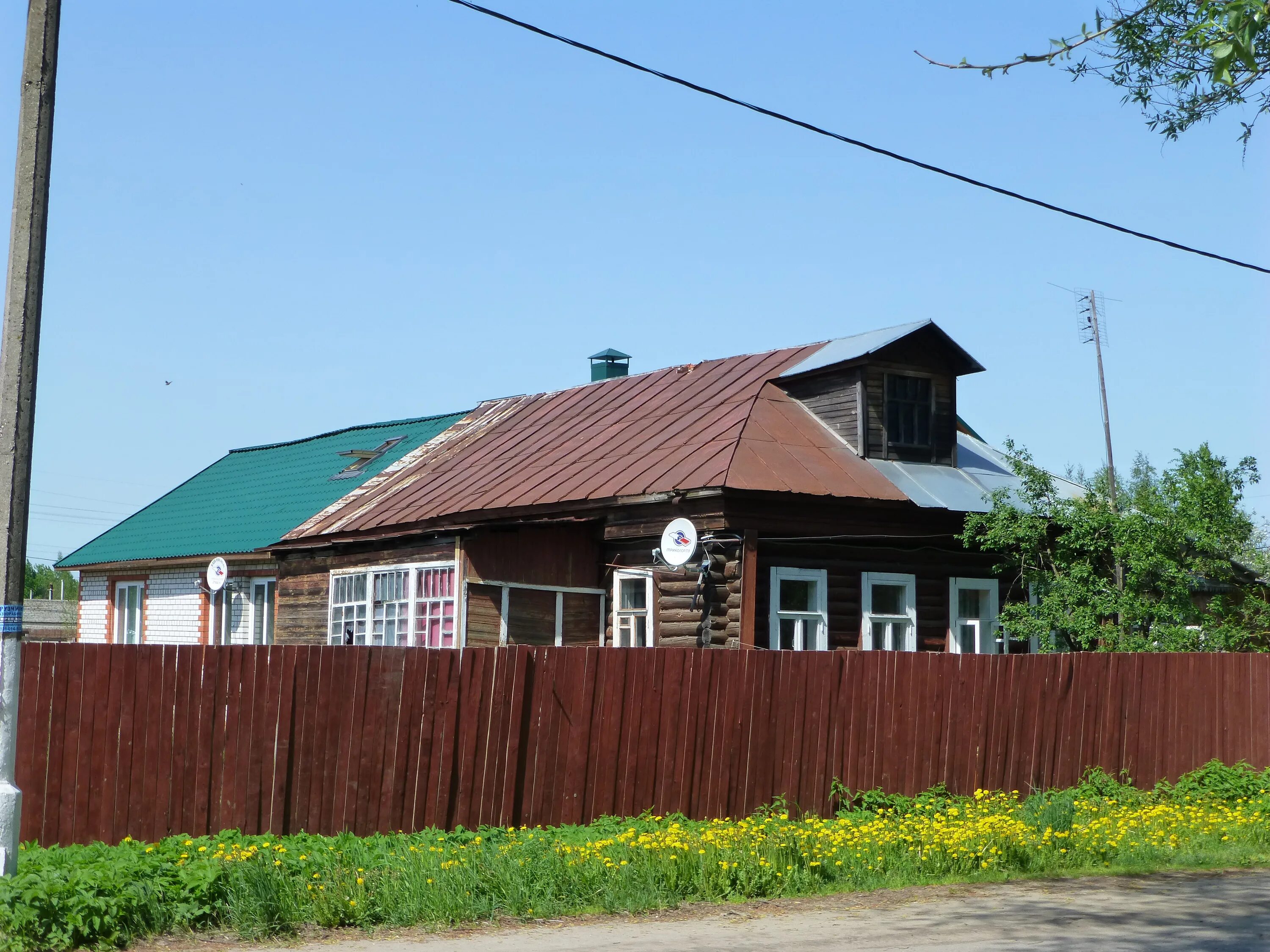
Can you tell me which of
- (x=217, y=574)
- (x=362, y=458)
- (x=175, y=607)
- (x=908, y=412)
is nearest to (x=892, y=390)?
(x=908, y=412)

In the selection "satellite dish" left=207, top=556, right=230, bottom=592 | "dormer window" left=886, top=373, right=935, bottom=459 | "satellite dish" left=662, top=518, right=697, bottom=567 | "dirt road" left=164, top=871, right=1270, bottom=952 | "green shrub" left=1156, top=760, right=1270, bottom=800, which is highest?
"dormer window" left=886, top=373, right=935, bottom=459

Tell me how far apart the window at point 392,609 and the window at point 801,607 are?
5429 millimetres

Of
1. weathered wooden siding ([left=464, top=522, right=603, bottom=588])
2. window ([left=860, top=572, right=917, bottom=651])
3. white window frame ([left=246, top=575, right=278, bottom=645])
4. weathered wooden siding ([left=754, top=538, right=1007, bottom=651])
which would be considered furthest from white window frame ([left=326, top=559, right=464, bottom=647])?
white window frame ([left=246, top=575, right=278, bottom=645])

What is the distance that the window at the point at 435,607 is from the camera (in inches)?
735

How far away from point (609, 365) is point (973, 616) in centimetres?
1235

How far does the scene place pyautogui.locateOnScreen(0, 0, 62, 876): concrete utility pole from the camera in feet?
27.0

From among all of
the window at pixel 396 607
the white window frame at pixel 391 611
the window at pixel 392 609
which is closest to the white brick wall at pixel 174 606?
the window at pixel 396 607

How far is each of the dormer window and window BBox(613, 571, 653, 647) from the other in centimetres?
441

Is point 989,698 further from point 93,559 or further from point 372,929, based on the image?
point 93,559

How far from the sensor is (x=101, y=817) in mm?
9766

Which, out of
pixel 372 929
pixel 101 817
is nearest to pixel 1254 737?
pixel 372 929

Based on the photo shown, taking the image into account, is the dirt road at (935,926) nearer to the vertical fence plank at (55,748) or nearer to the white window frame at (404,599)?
the vertical fence plank at (55,748)

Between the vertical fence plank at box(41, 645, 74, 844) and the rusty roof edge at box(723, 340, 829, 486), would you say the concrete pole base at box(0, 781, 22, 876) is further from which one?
the rusty roof edge at box(723, 340, 829, 486)

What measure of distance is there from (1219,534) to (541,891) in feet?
41.5
